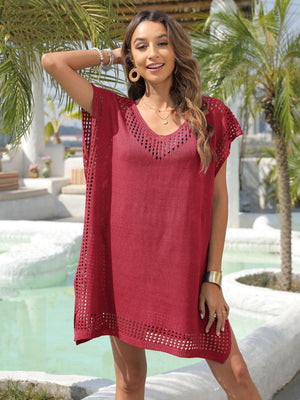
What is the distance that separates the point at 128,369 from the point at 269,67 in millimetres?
4319

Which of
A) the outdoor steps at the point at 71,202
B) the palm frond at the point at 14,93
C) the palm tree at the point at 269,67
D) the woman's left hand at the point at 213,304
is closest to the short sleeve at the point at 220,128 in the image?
the woman's left hand at the point at 213,304

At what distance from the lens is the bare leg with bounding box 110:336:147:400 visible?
6.17 ft

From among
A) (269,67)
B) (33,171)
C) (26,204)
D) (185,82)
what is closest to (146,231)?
(185,82)

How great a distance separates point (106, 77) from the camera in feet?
10.1

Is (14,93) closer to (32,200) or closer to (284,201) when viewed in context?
(284,201)

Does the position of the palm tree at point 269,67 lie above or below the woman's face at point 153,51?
above

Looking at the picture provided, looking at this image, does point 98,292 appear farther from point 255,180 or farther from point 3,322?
point 255,180

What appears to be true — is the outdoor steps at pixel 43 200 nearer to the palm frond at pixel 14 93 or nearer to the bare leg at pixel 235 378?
the palm frond at pixel 14 93

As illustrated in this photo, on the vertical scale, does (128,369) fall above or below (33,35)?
below

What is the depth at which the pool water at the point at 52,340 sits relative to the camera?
4.21 meters

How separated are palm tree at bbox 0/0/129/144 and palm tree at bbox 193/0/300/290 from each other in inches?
93.8

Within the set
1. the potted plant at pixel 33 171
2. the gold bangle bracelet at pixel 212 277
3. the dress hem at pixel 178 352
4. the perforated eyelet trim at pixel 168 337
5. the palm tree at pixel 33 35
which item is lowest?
the dress hem at pixel 178 352

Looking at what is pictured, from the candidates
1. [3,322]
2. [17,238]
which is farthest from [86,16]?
[17,238]

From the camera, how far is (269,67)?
5547 millimetres
